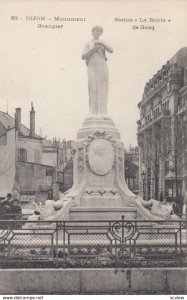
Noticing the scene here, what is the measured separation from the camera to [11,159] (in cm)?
4681

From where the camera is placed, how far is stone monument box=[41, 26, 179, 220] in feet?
41.3

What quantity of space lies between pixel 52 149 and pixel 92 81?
203 ft

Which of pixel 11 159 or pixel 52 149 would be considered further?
pixel 52 149

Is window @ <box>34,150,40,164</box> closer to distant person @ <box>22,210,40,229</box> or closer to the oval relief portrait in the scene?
the oval relief portrait

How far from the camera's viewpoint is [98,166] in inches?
517

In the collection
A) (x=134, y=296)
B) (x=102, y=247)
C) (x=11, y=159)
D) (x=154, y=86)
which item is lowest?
(x=134, y=296)

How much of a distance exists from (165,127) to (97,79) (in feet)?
89.4

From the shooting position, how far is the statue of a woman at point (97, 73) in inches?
537

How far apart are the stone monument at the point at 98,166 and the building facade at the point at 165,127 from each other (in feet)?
54.7

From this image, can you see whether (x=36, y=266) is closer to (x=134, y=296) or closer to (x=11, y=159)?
(x=134, y=296)

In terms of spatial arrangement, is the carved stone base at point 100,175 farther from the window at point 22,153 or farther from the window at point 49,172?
the window at point 22,153

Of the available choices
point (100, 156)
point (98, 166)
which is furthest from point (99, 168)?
point (100, 156)

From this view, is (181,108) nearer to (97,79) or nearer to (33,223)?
(97,79)

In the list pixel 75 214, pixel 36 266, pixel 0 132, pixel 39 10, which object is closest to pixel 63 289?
pixel 36 266
